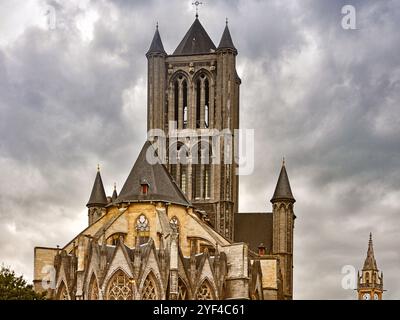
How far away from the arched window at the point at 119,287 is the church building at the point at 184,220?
0.22 feet

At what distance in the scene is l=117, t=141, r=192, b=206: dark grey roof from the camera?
7056 cm

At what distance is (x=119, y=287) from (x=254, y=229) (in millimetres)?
28119

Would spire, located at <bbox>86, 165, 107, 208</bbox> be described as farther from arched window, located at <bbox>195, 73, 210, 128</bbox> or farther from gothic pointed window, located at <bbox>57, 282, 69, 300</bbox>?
gothic pointed window, located at <bbox>57, 282, 69, 300</bbox>

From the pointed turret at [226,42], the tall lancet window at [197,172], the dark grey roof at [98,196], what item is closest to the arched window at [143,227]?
the tall lancet window at [197,172]

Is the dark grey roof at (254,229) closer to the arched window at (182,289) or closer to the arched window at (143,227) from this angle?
the arched window at (143,227)

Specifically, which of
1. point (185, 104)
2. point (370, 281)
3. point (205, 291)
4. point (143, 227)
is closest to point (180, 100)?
point (185, 104)

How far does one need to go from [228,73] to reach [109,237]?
2336 cm

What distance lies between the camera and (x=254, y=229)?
86.2 meters

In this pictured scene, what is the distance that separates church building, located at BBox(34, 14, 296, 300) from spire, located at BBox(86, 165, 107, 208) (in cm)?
9

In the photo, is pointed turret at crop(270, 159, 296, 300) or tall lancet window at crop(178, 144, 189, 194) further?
tall lancet window at crop(178, 144, 189, 194)

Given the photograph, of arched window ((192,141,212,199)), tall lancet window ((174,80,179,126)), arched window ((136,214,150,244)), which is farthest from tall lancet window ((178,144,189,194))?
arched window ((136,214,150,244))

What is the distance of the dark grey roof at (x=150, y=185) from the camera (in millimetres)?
70562

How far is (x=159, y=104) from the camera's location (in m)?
85.6
